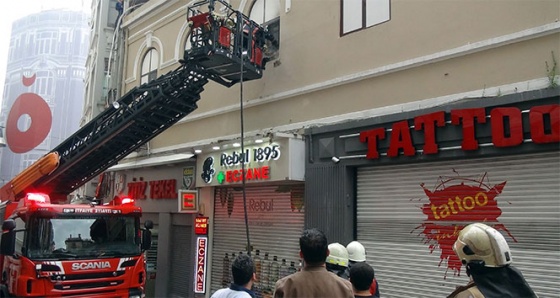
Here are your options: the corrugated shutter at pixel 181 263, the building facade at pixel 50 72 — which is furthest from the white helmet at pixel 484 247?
the building facade at pixel 50 72

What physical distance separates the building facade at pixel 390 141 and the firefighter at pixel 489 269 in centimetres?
342

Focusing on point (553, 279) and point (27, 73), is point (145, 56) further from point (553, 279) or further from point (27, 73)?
point (27, 73)

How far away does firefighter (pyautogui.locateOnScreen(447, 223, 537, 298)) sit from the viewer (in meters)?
2.64

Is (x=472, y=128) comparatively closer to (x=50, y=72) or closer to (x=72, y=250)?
(x=72, y=250)

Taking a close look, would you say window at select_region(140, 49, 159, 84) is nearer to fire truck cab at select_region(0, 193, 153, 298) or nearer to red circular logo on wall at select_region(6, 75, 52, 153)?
fire truck cab at select_region(0, 193, 153, 298)

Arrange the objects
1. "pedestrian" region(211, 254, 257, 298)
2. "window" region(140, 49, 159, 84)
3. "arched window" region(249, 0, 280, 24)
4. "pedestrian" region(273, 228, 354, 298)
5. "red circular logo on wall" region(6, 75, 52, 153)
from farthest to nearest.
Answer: "red circular logo on wall" region(6, 75, 52, 153)
"window" region(140, 49, 159, 84)
"arched window" region(249, 0, 280, 24)
"pedestrian" region(211, 254, 257, 298)
"pedestrian" region(273, 228, 354, 298)

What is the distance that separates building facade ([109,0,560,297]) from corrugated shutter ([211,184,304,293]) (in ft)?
0.12

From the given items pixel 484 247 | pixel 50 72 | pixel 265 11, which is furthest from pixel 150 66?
pixel 50 72

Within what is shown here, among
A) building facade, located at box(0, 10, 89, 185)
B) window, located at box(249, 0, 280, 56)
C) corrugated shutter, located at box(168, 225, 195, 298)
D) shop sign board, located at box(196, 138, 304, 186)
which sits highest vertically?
building facade, located at box(0, 10, 89, 185)

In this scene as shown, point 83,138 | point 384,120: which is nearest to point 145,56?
point 83,138

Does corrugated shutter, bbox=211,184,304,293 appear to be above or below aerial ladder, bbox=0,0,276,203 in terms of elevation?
below

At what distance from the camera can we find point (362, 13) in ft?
29.6

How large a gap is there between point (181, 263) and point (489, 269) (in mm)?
11246

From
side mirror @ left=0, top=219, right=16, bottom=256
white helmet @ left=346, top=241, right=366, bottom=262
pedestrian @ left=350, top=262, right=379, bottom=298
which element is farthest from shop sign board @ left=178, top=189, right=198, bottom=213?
pedestrian @ left=350, top=262, right=379, bottom=298
